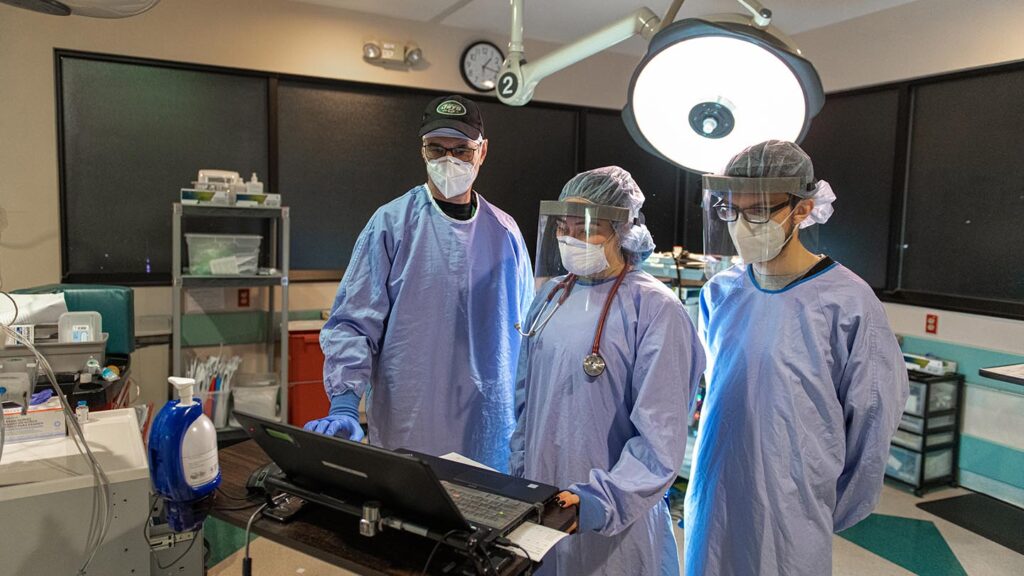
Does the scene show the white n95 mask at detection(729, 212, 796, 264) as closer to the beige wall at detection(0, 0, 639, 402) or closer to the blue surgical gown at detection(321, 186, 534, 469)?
the blue surgical gown at detection(321, 186, 534, 469)

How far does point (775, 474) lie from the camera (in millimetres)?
1361

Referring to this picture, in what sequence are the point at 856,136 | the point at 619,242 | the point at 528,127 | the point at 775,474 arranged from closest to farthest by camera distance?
the point at 775,474
the point at 619,242
the point at 856,136
the point at 528,127

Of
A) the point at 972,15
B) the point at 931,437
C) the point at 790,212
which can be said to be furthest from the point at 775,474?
the point at 972,15

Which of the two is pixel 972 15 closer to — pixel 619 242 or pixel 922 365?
pixel 922 365

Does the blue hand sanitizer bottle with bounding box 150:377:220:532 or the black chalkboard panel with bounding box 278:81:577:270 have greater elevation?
the black chalkboard panel with bounding box 278:81:577:270

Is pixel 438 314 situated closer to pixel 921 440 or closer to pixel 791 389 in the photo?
pixel 791 389

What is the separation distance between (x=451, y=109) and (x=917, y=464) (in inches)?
124

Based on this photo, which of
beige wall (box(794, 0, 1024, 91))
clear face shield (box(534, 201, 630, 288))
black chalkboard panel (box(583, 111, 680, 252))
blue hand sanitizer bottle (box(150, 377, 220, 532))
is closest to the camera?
blue hand sanitizer bottle (box(150, 377, 220, 532))

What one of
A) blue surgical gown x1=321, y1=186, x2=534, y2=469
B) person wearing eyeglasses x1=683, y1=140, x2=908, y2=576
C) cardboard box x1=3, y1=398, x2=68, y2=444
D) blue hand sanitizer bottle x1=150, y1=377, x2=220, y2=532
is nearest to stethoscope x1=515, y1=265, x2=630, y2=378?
blue surgical gown x1=321, y1=186, x2=534, y2=469

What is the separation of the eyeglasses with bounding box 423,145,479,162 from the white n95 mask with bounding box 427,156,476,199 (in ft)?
0.04

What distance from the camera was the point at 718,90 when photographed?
1059 millimetres

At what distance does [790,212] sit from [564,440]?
67 cm

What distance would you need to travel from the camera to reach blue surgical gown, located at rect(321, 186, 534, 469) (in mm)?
1727

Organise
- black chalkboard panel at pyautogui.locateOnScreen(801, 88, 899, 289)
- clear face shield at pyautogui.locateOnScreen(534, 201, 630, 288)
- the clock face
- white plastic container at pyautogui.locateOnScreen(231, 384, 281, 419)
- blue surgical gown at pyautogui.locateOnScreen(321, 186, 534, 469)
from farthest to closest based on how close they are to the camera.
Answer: the clock face < black chalkboard panel at pyautogui.locateOnScreen(801, 88, 899, 289) < white plastic container at pyautogui.locateOnScreen(231, 384, 281, 419) < blue surgical gown at pyautogui.locateOnScreen(321, 186, 534, 469) < clear face shield at pyautogui.locateOnScreen(534, 201, 630, 288)
